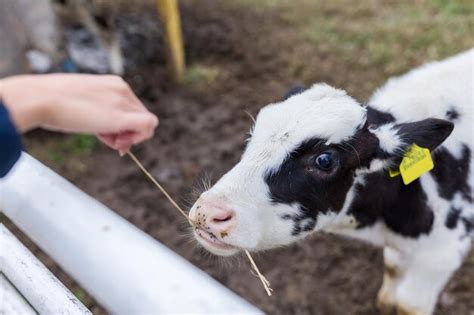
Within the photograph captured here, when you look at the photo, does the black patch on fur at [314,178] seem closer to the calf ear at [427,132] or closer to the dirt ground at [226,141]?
the calf ear at [427,132]

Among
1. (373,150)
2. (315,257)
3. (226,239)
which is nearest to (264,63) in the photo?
(315,257)

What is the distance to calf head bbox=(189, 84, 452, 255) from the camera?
63.5 inches

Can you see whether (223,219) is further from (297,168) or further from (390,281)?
(390,281)

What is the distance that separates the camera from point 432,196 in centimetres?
216

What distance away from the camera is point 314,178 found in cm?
175

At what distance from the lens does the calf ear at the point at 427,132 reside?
5.73 ft

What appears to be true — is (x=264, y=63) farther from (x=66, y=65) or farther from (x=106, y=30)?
(x=66, y=65)

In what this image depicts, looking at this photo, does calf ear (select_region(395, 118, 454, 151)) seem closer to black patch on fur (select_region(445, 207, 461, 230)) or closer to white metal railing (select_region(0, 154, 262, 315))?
black patch on fur (select_region(445, 207, 461, 230))

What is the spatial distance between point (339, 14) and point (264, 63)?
1316 mm

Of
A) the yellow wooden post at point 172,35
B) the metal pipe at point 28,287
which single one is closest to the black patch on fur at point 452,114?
the metal pipe at point 28,287

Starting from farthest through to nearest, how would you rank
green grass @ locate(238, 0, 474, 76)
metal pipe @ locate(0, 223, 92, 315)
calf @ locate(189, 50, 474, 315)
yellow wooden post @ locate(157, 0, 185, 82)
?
green grass @ locate(238, 0, 474, 76), yellow wooden post @ locate(157, 0, 185, 82), calf @ locate(189, 50, 474, 315), metal pipe @ locate(0, 223, 92, 315)

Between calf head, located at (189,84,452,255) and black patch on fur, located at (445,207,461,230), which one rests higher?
calf head, located at (189,84,452,255)

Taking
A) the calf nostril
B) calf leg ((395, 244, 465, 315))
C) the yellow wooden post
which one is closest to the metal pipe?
the calf nostril

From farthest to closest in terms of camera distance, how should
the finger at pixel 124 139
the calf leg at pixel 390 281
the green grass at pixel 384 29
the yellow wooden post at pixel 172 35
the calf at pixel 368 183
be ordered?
the green grass at pixel 384 29, the yellow wooden post at pixel 172 35, the calf leg at pixel 390 281, the calf at pixel 368 183, the finger at pixel 124 139
